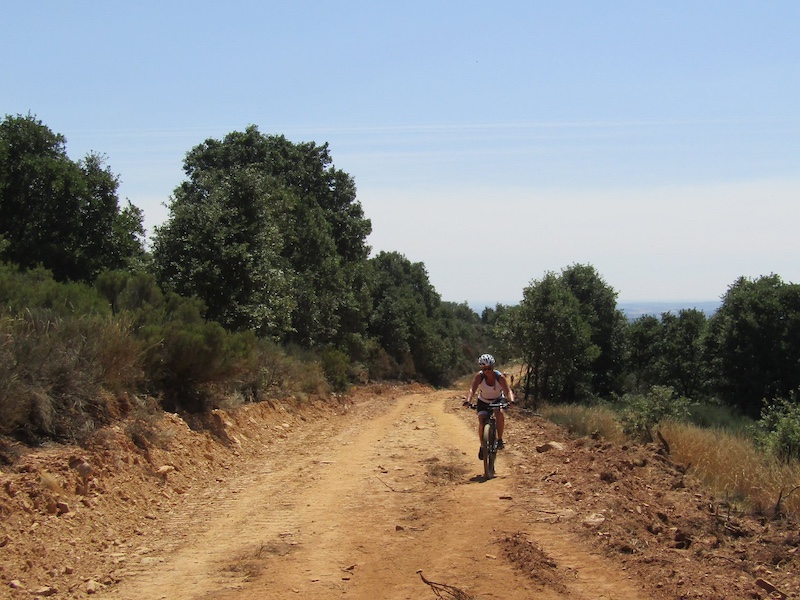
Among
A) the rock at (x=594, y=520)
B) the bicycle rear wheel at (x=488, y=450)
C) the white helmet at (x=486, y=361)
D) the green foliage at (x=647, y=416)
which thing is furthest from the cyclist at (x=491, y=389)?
the green foliage at (x=647, y=416)

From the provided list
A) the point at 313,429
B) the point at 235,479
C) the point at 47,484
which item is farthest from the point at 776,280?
the point at 47,484

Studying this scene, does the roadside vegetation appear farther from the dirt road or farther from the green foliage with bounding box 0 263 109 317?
the dirt road

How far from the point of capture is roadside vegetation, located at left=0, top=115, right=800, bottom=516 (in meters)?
10.3

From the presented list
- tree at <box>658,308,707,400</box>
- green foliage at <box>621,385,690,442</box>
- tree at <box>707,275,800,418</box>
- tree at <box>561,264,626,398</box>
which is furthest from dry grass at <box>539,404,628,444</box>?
tree at <box>658,308,707,400</box>

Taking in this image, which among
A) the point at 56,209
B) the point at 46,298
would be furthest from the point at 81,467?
the point at 56,209

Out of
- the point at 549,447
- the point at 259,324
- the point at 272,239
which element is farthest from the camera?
the point at 272,239

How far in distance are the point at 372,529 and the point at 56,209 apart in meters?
18.4

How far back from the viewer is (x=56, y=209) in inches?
874

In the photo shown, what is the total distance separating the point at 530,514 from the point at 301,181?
114 feet

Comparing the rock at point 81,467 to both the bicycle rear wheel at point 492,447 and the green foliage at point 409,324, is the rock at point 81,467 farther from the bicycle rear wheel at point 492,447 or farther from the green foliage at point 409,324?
the green foliage at point 409,324

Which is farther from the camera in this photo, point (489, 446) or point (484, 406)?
point (484, 406)

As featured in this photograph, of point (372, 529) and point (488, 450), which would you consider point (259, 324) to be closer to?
point (488, 450)

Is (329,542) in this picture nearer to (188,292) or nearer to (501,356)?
(188,292)

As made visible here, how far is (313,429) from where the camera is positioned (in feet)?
59.6
